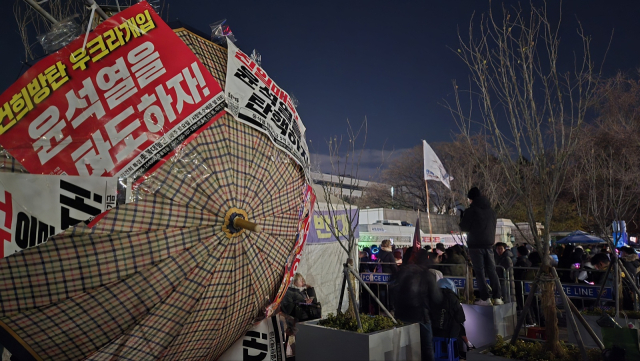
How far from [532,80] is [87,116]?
16.2ft

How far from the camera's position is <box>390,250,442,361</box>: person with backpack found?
6.32 m

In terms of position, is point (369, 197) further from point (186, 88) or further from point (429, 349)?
point (186, 88)

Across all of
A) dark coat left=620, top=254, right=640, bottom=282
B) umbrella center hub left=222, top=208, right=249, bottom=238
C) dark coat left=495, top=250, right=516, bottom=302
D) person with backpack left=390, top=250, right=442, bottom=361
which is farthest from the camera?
dark coat left=495, top=250, right=516, bottom=302

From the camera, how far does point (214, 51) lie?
1509mm

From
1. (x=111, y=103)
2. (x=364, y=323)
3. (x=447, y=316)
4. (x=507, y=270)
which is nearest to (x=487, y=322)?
(x=447, y=316)

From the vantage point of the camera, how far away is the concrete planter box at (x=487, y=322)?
7605mm

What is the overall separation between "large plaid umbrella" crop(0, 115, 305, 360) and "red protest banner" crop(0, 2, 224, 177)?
0.21 feet

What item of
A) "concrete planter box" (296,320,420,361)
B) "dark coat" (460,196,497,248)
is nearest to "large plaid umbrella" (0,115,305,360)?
"concrete planter box" (296,320,420,361)

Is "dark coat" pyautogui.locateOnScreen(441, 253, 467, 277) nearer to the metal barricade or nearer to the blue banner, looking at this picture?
the metal barricade

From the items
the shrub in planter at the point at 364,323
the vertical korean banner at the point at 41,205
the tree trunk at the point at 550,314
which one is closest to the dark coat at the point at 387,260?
the shrub in planter at the point at 364,323

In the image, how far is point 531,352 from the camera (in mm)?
4145

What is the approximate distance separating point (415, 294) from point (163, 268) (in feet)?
18.4

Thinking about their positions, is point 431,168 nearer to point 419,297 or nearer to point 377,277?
point 377,277

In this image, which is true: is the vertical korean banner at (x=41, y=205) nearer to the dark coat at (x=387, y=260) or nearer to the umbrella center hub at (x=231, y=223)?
the umbrella center hub at (x=231, y=223)
